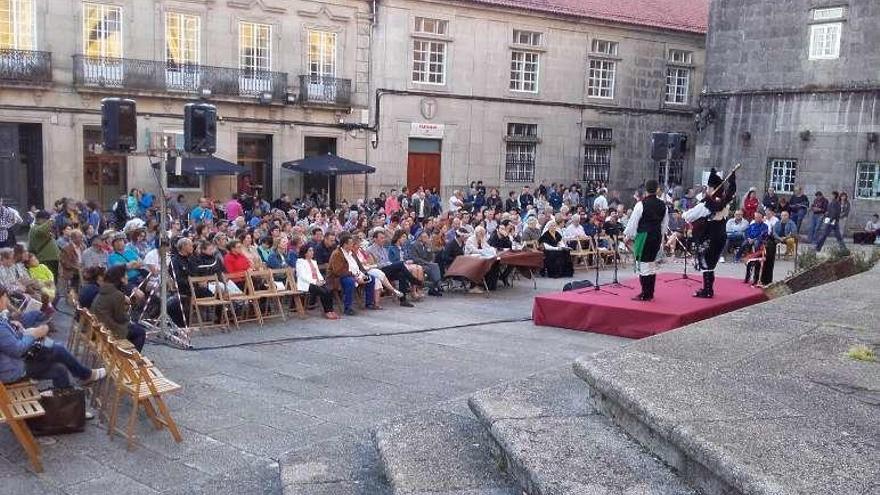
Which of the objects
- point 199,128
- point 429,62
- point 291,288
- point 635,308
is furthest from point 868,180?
point 199,128

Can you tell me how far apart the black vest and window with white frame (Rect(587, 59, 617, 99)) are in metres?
21.4

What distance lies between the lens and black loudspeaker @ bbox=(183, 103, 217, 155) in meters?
10.7

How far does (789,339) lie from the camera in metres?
6.53

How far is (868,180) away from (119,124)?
72.1ft

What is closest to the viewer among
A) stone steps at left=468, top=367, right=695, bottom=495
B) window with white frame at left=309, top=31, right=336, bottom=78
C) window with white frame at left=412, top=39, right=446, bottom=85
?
stone steps at left=468, top=367, right=695, bottom=495

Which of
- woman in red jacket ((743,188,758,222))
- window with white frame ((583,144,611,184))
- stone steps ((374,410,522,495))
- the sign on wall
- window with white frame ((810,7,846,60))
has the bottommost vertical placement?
stone steps ((374,410,522,495))

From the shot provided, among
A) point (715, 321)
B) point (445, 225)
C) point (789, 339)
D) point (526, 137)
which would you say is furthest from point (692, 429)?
point (526, 137)

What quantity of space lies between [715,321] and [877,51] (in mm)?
20086

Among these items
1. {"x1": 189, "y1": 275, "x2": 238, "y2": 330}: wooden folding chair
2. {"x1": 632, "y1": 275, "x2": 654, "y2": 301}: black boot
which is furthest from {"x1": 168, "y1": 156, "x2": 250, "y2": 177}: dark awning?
{"x1": 632, "y1": 275, "x2": 654, "y2": 301}: black boot

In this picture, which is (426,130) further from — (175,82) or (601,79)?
(175,82)

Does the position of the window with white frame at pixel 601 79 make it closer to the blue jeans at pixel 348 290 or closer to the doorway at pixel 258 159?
the doorway at pixel 258 159

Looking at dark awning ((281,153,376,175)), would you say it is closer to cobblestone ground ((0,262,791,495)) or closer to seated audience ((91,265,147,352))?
cobblestone ground ((0,262,791,495))

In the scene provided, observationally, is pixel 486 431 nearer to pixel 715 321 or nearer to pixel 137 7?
pixel 715 321

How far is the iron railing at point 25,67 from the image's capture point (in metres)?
20.5
